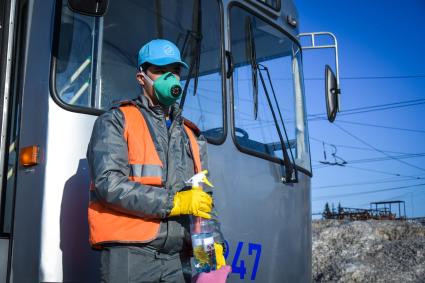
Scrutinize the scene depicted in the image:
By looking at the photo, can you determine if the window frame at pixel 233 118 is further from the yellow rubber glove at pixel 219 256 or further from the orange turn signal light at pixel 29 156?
the orange turn signal light at pixel 29 156

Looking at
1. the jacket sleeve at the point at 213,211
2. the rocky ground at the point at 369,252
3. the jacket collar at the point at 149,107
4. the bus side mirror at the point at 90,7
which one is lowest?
the rocky ground at the point at 369,252

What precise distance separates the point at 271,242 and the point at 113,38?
1.72m

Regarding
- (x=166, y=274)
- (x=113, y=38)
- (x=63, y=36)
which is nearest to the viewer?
(x=166, y=274)

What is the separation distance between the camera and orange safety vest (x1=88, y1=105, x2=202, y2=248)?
2.43 m

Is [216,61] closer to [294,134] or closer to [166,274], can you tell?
[294,134]

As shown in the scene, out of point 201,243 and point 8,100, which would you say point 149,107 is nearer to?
point 201,243

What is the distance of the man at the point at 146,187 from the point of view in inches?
94.3

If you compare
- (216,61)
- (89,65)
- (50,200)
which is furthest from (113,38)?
(50,200)

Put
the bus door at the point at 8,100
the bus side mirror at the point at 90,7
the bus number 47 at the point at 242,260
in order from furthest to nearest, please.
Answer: the bus number 47 at the point at 242,260 < the bus door at the point at 8,100 < the bus side mirror at the point at 90,7

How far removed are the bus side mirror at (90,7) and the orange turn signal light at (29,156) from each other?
2.37 ft

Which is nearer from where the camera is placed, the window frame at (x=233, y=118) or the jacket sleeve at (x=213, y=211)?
the jacket sleeve at (x=213, y=211)

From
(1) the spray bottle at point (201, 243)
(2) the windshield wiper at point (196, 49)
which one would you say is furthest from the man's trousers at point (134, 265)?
(2) the windshield wiper at point (196, 49)

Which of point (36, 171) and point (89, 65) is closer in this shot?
point (36, 171)

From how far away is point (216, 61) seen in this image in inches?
151
